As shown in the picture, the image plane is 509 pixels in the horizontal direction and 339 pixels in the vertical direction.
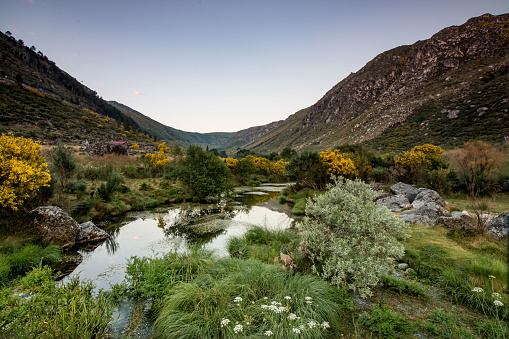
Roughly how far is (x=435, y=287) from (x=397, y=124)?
70455 millimetres

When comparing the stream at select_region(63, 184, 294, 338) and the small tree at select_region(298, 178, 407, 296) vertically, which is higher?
the small tree at select_region(298, 178, 407, 296)

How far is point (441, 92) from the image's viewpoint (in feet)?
204

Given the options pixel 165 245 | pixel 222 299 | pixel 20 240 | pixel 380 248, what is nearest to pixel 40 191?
pixel 20 240

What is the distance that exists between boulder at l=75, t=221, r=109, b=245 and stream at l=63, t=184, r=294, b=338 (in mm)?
435

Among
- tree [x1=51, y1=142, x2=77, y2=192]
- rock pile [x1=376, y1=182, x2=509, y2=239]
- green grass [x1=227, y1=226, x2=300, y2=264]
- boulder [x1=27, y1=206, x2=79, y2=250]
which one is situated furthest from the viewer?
tree [x1=51, y1=142, x2=77, y2=192]

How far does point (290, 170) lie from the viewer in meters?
24.2

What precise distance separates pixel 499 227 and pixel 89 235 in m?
16.2

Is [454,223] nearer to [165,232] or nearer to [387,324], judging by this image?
[387,324]

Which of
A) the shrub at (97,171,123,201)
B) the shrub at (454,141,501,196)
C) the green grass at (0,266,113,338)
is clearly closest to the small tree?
the green grass at (0,266,113,338)

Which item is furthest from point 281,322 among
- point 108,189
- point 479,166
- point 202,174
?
point 202,174

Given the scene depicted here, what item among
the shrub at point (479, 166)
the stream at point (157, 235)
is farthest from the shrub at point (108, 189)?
the shrub at point (479, 166)

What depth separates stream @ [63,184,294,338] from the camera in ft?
22.3

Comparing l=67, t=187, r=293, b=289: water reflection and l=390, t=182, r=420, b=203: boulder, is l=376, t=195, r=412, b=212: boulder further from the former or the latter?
l=67, t=187, r=293, b=289: water reflection

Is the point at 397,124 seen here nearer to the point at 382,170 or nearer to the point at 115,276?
the point at 382,170
